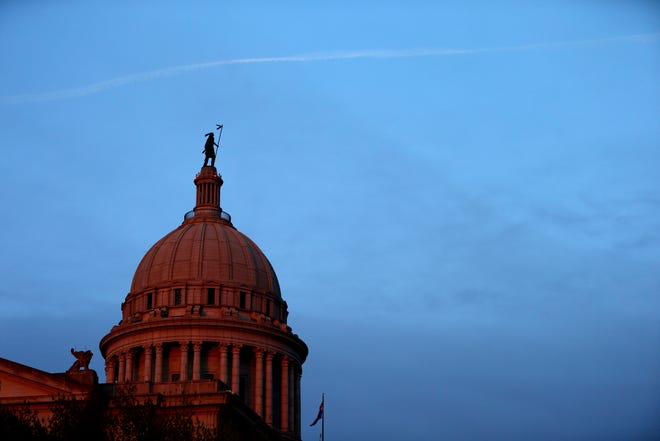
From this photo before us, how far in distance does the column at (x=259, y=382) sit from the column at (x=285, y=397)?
2829 mm

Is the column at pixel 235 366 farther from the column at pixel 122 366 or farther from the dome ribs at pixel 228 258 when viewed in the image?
the column at pixel 122 366

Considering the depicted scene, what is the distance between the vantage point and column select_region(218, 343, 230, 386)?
88000 mm

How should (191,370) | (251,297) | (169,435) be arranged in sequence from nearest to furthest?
(169,435)
(191,370)
(251,297)

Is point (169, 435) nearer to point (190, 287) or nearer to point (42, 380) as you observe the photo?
point (42, 380)

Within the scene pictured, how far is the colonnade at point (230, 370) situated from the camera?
290ft

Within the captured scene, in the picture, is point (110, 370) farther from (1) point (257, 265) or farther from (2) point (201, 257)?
(1) point (257, 265)

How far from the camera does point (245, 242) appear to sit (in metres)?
99.1

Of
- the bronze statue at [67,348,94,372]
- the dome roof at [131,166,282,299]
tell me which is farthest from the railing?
the bronze statue at [67,348,94,372]

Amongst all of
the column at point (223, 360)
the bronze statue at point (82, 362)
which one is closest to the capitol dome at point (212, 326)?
the column at point (223, 360)

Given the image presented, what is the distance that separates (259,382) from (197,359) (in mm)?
5364

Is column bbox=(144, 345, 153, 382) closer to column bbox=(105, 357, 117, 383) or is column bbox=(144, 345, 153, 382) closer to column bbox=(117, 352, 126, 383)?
column bbox=(117, 352, 126, 383)

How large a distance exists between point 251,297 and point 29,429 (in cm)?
4753

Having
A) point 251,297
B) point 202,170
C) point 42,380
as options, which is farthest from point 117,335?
point 42,380

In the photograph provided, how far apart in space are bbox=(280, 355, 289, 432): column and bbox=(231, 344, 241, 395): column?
15.9ft
